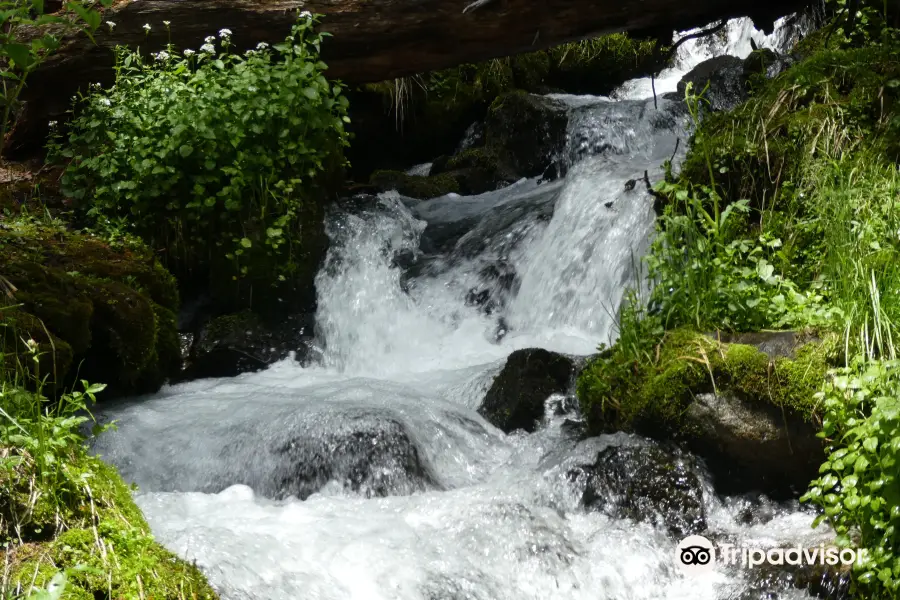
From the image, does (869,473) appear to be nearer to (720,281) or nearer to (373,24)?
(720,281)

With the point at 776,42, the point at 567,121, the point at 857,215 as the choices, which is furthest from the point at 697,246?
the point at 776,42

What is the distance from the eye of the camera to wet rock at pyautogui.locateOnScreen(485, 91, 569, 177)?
10.2 meters

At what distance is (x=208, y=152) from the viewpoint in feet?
21.9

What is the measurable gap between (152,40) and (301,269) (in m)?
2.29

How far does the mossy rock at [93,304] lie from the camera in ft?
16.9

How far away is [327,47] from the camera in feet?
24.8

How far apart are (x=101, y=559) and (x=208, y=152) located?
14.4ft

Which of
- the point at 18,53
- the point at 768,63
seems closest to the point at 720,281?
the point at 18,53

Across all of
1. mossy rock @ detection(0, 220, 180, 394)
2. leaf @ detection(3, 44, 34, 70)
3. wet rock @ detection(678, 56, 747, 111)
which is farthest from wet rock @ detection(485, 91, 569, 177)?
leaf @ detection(3, 44, 34, 70)

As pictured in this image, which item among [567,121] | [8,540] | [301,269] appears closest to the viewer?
[8,540]

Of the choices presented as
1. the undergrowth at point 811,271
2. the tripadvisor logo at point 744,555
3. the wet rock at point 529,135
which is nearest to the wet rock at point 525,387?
Answer: the undergrowth at point 811,271

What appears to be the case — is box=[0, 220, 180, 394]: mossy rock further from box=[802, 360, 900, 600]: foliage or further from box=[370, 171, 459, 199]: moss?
box=[802, 360, 900, 600]: foliage

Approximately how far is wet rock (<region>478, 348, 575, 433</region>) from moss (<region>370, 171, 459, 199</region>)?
4181mm

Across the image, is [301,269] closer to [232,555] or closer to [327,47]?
[327,47]
